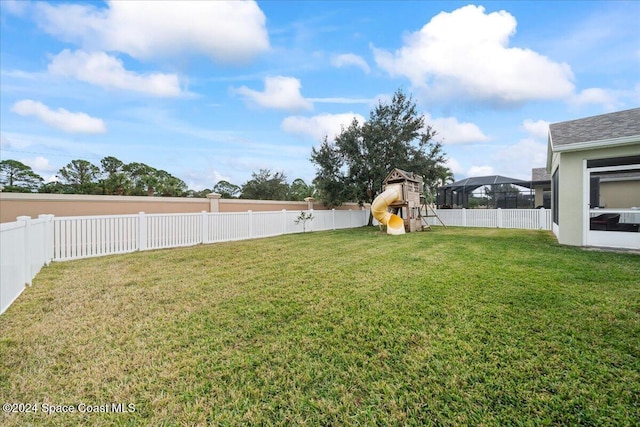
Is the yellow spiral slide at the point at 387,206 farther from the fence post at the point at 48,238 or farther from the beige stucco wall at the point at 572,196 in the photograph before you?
the fence post at the point at 48,238

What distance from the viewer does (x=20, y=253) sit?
→ 4.05 meters

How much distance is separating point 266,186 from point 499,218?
17.7m

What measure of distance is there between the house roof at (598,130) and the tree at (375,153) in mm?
6617

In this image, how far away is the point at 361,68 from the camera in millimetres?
13000

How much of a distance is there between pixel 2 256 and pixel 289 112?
16.2 meters

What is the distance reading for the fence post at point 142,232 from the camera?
7553mm

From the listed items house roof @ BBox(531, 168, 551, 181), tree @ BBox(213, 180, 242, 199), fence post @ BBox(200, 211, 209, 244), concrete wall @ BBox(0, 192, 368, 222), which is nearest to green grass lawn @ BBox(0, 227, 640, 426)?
fence post @ BBox(200, 211, 209, 244)

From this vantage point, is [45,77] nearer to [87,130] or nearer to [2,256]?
[87,130]

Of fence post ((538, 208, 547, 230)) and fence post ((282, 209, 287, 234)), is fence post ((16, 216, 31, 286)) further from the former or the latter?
fence post ((538, 208, 547, 230))

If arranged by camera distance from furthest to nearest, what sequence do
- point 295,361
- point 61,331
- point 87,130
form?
point 87,130 → point 61,331 → point 295,361

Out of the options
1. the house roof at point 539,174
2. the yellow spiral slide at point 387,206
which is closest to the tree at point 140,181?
the yellow spiral slide at point 387,206

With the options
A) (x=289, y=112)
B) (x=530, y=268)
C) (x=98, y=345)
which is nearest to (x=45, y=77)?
(x=289, y=112)

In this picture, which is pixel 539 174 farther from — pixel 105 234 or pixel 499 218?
pixel 105 234

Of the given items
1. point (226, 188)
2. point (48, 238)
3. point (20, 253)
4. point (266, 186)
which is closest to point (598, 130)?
point (20, 253)
